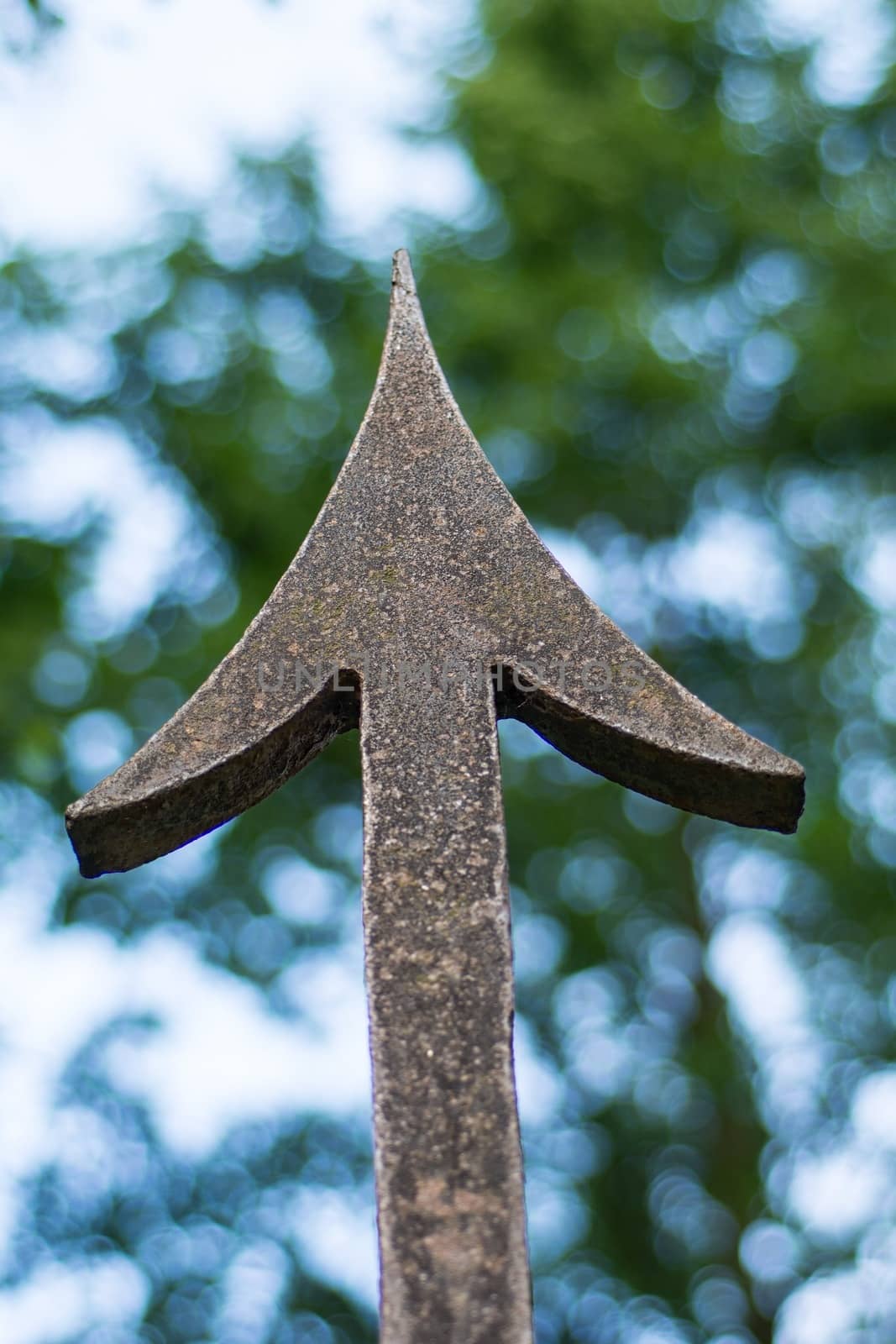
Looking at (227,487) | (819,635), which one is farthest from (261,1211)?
(819,635)

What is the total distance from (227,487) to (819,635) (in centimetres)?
325

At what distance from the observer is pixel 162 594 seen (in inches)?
276

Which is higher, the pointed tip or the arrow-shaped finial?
the pointed tip

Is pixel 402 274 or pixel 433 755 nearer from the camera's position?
pixel 433 755

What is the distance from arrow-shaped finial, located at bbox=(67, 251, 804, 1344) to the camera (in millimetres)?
1665

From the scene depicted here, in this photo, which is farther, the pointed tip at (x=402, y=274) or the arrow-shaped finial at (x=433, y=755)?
the pointed tip at (x=402, y=274)

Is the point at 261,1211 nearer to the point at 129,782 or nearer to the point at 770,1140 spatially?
the point at 770,1140

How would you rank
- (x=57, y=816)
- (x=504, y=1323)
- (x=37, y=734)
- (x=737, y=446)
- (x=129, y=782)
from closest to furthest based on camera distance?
(x=504, y=1323), (x=129, y=782), (x=37, y=734), (x=57, y=816), (x=737, y=446)

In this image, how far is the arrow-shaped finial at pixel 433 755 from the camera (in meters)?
1.67

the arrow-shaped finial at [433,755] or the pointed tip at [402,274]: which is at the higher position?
the pointed tip at [402,274]

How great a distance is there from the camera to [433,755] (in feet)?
6.70

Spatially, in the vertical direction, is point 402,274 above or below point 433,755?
above

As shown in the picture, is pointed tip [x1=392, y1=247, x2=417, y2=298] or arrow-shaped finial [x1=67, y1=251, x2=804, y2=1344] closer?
arrow-shaped finial [x1=67, y1=251, x2=804, y2=1344]

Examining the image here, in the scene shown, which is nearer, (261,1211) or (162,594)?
(261,1211)
